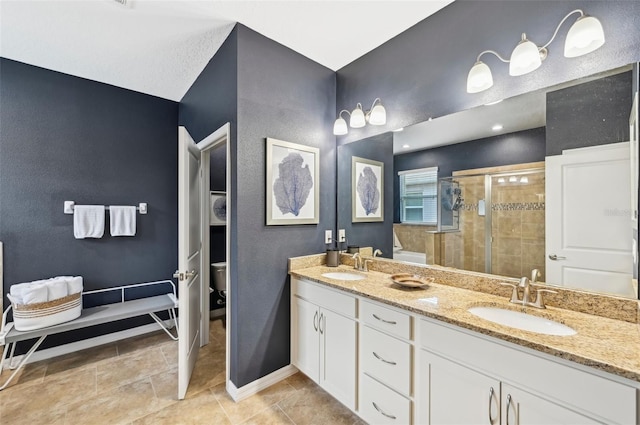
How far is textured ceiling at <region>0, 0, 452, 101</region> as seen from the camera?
1.85 m

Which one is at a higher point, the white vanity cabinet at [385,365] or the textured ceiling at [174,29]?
the textured ceiling at [174,29]

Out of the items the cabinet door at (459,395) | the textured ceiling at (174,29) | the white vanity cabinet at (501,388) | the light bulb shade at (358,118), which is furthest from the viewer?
the light bulb shade at (358,118)

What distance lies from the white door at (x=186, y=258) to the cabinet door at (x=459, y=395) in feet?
5.46

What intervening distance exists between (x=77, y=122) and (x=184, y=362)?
8.73ft

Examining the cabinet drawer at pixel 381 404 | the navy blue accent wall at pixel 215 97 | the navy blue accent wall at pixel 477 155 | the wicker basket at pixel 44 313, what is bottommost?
the cabinet drawer at pixel 381 404

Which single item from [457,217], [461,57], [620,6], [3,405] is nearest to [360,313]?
[457,217]

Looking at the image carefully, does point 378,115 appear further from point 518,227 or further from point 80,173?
point 80,173

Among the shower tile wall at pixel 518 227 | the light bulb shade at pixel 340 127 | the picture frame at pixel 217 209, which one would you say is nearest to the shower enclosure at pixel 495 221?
the shower tile wall at pixel 518 227

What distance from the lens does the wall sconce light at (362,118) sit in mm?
2166

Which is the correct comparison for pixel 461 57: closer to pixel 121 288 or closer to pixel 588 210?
pixel 588 210

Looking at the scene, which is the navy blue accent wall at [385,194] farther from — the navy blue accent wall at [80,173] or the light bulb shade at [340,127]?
the navy blue accent wall at [80,173]

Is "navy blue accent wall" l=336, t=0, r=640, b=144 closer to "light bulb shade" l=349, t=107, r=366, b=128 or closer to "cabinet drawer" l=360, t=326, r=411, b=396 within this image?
"light bulb shade" l=349, t=107, r=366, b=128

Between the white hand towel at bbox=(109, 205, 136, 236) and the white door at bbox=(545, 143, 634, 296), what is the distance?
365 centimetres

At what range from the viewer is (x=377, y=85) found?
91.4 inches
